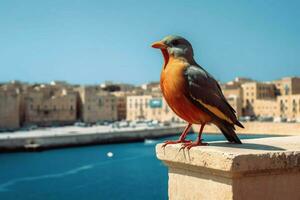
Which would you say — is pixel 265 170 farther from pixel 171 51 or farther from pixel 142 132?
pixel 142 132

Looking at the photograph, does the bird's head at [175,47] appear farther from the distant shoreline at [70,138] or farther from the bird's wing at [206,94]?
the distant shoreline at [70,138]

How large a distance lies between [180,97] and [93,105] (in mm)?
50635

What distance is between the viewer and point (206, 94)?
89.0 inches

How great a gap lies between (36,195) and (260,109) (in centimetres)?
3983

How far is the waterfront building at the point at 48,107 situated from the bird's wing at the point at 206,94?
47728 millimetres

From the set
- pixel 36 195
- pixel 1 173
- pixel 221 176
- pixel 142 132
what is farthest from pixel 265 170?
pixel 142 132

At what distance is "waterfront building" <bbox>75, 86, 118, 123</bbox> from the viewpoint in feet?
171

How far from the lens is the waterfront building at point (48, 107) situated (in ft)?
160

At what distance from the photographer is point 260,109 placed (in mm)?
53688

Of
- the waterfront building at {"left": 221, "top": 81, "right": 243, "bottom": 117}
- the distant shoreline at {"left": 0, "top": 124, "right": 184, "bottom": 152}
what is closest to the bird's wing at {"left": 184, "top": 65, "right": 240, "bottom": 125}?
the distant shoreline at {"left": 0, "top": 124, "right": 184, "bottom": 152}

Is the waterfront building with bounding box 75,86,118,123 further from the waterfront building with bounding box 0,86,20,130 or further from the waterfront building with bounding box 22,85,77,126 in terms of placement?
the waterfront building with bounding box 0,86,20,130

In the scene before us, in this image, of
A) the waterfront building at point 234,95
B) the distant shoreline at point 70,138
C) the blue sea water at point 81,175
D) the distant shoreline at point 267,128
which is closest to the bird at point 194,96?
the blue sea water at point 81,175

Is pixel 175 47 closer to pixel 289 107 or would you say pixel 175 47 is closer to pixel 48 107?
pixel 48 107

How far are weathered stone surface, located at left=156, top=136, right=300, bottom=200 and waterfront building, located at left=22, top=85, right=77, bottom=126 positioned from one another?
1887 inches
